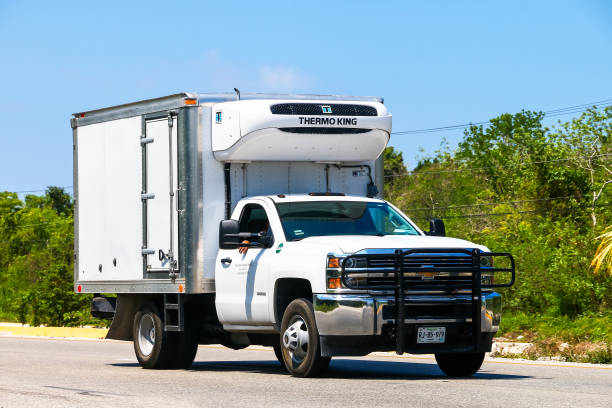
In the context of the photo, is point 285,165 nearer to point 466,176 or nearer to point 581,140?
point 581,140

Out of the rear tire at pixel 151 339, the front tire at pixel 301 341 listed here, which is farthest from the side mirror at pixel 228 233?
the rear tire at pixel 151 339

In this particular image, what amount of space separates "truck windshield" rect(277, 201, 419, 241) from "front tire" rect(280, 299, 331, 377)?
1.06 m

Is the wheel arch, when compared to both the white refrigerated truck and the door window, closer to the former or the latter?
the white refrigerated truck

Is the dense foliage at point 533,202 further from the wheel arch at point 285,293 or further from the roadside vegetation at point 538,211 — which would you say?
the wheel arch at point 285,293

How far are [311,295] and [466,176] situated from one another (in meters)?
51.4

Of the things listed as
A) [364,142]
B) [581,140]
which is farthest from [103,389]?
[581,140]

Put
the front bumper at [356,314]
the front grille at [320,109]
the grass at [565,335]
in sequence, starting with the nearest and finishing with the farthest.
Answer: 1. the front bumper at [356,314]
2. the front grille at [320,109]
3. the grass at [565,335]

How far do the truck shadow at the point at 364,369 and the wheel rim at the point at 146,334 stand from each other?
70 cm

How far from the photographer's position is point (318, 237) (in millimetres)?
13570

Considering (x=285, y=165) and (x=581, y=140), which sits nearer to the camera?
(x=285, y=165)

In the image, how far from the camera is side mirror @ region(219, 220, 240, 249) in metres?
13.8

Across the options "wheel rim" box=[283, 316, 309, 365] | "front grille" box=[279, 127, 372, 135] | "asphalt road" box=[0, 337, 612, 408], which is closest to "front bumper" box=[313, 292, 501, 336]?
"wheel rim" box=[283, 316, 309, 365]

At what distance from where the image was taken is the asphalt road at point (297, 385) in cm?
1081

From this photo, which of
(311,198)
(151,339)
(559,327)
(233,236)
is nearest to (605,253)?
(559,327)
